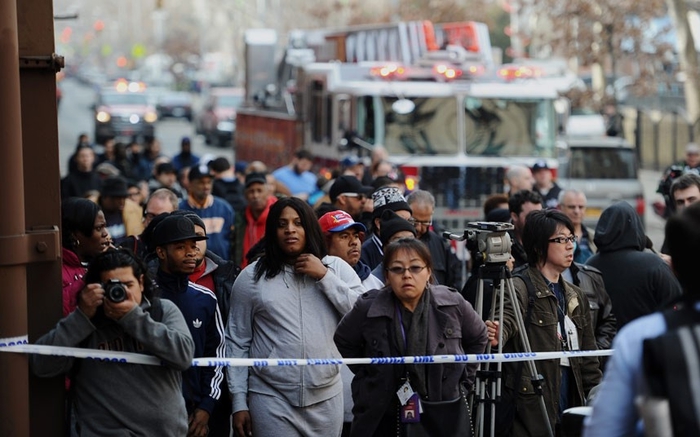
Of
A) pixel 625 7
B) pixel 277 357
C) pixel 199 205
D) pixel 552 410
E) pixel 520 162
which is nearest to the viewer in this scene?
pixel 277 357

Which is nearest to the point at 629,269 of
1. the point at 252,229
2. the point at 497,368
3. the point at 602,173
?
the point at 497,368

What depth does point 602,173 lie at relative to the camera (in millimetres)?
24016

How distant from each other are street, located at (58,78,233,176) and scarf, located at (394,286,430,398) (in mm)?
31854

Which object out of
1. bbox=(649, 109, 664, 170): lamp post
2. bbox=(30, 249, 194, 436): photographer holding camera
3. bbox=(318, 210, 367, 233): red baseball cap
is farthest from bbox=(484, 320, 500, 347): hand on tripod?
bbox=(649, 109, 664, 170): lamp post

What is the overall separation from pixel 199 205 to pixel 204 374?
17.8ft

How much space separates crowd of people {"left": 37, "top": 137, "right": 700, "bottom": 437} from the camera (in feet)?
18.7

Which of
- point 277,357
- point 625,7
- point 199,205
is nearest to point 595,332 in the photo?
point 277,357

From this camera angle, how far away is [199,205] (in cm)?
1192

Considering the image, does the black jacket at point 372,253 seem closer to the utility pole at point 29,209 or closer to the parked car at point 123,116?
the utility pole at point 29,209

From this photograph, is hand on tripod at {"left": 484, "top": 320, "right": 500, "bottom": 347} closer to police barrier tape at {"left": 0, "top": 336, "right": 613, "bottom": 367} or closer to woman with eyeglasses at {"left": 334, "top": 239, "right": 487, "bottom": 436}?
police barrier tape at {"left": 0, "top": 336, "right": 613, "bottom": 367}

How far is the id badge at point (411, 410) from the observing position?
5.96 metres

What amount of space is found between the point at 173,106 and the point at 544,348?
62.3 metres

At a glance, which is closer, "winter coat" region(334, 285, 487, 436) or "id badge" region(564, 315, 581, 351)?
"winter coat" region(334, 285, 487, 436)

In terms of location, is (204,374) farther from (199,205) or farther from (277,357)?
(199,205)
